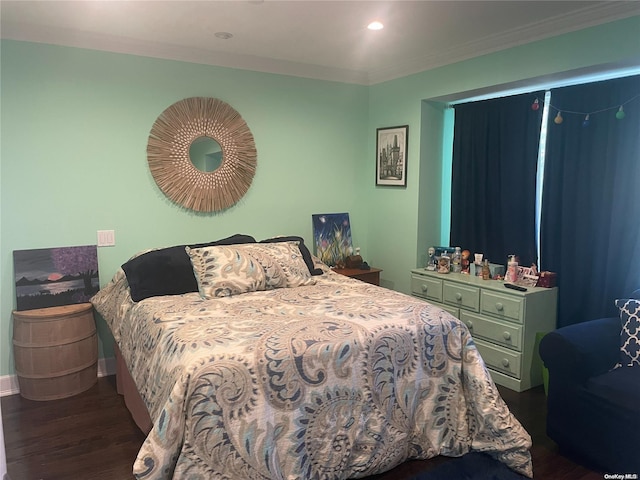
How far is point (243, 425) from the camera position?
1.96 m

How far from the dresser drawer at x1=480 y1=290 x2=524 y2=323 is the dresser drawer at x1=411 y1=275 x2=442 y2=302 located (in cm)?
41

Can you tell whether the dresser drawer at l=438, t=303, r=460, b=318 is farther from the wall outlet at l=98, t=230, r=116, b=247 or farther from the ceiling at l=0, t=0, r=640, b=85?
the wall outlet at l=98, t=230, r=116, b=247

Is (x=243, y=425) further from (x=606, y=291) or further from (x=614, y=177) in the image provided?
(x=614, y=177)

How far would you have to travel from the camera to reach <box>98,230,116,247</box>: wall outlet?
340cm

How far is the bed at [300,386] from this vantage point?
1936mm

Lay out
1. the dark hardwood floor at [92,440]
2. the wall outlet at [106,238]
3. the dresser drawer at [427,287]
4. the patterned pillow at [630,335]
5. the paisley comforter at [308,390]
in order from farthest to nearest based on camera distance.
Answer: the dresser drawer at [427,287] < the wall outlet at [106,238] < the patterned pillow at [630,335] < the dark hardwood floor at [92,440] < the paisley comforter at [308,390]

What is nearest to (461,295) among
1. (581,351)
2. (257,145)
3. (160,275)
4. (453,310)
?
(453,310)

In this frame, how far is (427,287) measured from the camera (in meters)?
3.89

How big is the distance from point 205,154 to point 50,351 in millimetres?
1741

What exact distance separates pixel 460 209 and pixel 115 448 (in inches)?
120

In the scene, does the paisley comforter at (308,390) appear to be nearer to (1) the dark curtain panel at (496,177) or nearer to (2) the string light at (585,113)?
(1) the dark curtain panel at (496,177)

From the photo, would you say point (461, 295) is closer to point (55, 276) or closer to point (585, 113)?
point (585, 113)

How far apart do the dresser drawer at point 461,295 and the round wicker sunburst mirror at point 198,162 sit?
1798mm

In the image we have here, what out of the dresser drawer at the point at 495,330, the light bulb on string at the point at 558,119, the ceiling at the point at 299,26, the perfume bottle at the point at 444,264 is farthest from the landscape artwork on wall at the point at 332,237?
the light bulb on string at the point at 558,119
